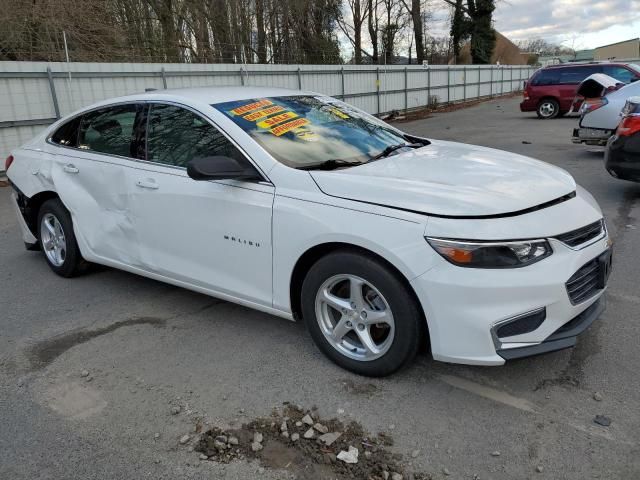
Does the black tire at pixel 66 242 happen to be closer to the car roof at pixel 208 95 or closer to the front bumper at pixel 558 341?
the car roof at pixel 208 95

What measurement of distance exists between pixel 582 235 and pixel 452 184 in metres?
0.75

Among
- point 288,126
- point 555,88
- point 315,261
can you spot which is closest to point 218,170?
point 288,126

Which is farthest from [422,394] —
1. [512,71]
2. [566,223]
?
[512,71]

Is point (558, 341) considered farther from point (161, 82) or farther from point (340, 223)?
point (161, 82)

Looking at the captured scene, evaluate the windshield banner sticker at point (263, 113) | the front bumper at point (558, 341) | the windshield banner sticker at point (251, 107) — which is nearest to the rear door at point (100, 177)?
the windshield banner sticker at point (251, 107)

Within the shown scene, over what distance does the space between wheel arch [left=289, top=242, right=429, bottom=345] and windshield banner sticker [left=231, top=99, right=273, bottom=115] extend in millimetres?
1168

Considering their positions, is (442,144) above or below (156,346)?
above

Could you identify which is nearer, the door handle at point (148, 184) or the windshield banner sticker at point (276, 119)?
the windshield banner sticker at point (276, 119)

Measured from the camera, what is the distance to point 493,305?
8.57 feet

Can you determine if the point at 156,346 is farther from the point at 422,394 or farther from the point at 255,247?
the point at 422,394

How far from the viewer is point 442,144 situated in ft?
13.6

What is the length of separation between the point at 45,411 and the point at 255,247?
4.76 ft

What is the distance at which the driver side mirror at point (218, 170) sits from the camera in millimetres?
3195

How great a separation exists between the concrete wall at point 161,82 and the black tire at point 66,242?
21.5 ft
